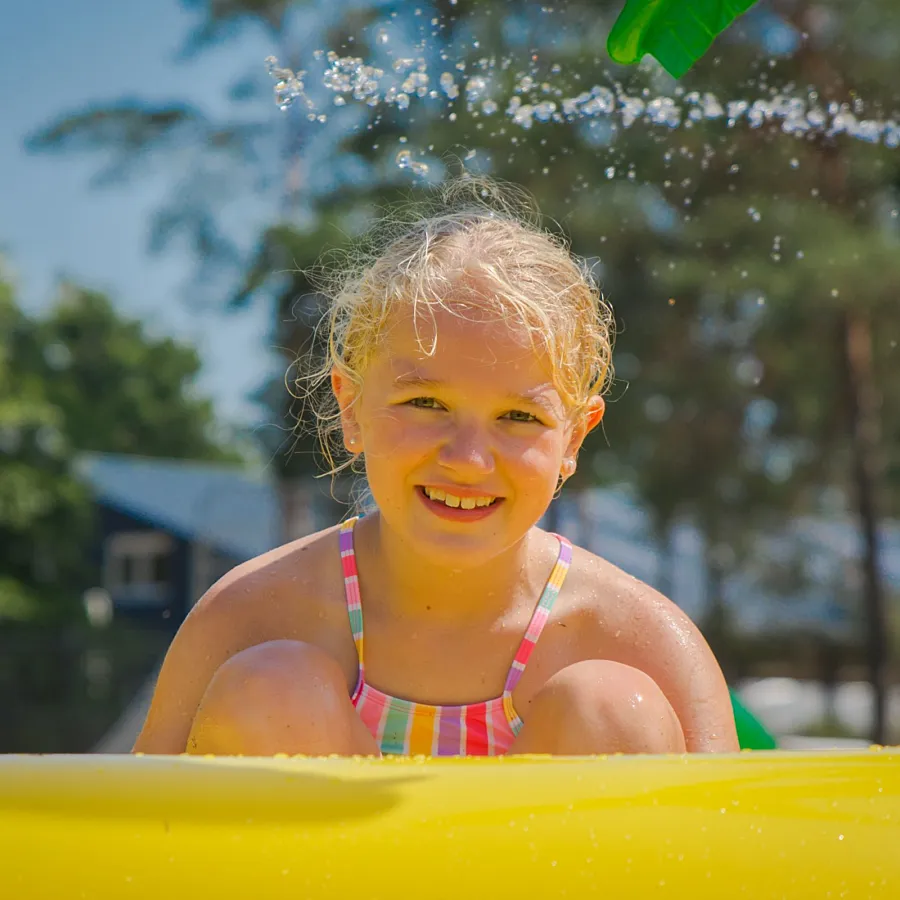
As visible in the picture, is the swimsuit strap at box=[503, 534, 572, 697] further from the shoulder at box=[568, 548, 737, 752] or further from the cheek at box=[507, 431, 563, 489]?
the cheek at box=[507, 431, 563, 489]

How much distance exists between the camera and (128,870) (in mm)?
907

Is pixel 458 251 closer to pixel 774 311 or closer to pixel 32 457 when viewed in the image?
pixel 774 311

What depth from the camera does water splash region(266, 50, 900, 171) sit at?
234cm

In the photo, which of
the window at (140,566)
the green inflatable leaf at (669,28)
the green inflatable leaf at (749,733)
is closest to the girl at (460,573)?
the green inflatable leaf at (669,28)

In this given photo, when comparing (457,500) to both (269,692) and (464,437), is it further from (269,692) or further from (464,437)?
(269,692)

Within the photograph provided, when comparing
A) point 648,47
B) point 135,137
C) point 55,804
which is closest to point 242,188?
point 135,137

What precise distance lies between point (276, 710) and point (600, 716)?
32 centimetres

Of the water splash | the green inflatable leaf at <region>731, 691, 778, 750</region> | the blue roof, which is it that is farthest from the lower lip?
the blue roof

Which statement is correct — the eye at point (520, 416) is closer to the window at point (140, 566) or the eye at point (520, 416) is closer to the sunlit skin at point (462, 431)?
the sunlit skin at point (462, 431)

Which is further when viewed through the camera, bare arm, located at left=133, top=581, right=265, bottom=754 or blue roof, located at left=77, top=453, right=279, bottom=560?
blue roof, located at left=77, top=453, right=279, bottom=560

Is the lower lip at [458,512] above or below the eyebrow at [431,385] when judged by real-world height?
below

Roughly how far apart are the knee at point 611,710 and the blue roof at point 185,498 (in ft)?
42.2

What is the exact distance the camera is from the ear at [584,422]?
5.22 feet

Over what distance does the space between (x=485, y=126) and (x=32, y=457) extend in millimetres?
10509
